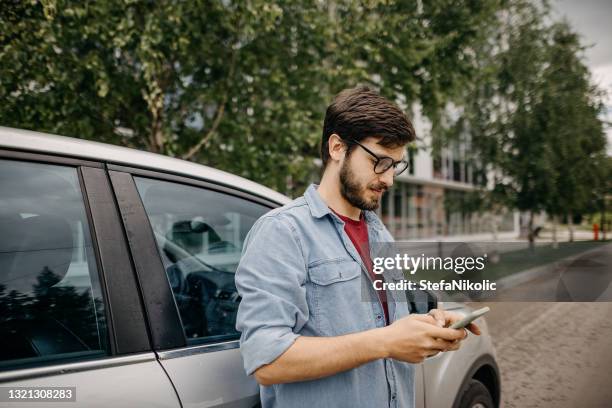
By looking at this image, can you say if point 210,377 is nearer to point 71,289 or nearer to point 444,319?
point 71,289

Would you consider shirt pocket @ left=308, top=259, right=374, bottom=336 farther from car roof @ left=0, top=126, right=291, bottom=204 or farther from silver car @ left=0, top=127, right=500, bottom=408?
car roof @ left=0, top=126, right=291, bottom=204

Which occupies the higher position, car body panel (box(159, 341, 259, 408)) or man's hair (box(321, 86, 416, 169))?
man's hair (box(321, 86, 416, 169))

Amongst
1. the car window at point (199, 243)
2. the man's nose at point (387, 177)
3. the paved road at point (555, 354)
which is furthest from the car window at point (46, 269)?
the paved road at point (555, 354)

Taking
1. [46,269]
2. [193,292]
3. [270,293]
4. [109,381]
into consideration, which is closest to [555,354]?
[193,292]

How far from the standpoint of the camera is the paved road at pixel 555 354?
4.36 meters

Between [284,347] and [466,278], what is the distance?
66cm

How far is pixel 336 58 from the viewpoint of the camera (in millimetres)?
6234

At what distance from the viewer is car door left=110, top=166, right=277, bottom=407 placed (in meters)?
1.48

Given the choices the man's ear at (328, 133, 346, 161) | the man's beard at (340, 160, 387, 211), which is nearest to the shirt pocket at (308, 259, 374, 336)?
the man's beard at (340, 160, 387, 211)

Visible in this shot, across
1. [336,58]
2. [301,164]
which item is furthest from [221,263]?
[336,58]

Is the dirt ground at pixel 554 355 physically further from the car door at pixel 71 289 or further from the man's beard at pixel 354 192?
the car door at pixel 71 289

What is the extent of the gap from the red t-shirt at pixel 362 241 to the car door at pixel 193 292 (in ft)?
1.45

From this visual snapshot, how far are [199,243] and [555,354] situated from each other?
4.95m

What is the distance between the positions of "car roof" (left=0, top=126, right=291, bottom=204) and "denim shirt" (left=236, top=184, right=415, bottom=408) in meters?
0.41
